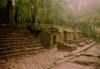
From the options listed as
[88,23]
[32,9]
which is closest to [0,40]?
[32,9]

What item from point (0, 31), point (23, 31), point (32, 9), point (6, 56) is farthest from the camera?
point (32, 9)

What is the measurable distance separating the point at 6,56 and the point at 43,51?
356 centimetres

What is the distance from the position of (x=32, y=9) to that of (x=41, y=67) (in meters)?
9.42

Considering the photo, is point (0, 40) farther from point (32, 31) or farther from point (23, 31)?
point (32, 31)

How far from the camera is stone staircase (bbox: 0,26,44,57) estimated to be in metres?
10.4

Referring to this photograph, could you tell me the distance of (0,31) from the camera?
38.7ft

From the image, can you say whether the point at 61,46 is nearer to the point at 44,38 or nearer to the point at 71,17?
the point at 44,38

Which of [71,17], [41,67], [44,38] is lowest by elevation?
[41,67]

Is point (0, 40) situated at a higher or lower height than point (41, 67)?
higher

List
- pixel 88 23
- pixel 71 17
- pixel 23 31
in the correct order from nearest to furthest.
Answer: pixel 23 31
pixel 71 17
pixel 88 23

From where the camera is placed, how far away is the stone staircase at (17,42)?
409 inches

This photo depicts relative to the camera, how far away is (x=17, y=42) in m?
11.7

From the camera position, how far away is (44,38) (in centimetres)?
1415

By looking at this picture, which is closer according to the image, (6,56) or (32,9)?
(6,56)
